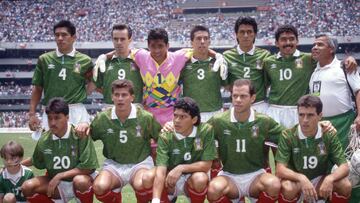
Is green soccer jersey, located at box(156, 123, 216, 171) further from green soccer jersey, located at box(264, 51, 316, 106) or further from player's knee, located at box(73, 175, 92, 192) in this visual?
green soccer jersey, located at box(264, 51, 316, 106)

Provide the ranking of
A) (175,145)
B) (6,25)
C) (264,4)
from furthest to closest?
1. (264,4)
2. (6,25)
3. (175,145)

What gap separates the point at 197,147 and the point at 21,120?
23.3 meters

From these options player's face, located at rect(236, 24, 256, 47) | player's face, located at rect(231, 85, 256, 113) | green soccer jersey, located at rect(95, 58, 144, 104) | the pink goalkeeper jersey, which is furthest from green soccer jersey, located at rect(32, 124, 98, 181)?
player's face, located at rect(236, 24, 256, 47)

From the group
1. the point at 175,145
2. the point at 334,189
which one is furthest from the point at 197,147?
the point at 334,189

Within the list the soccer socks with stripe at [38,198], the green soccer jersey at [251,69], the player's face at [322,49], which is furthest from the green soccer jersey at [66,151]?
the player's face at [322,49]

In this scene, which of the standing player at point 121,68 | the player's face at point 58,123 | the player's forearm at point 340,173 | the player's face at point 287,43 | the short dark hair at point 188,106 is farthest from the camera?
the standing player at point 121,68

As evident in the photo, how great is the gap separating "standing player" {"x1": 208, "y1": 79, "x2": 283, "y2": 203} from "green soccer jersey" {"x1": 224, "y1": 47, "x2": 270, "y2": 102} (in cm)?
71

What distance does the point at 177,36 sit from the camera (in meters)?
35.1

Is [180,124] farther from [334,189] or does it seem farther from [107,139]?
[334,189]

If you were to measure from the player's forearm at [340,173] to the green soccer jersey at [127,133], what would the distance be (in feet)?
5.43

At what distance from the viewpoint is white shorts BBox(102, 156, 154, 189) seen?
15.0 feet

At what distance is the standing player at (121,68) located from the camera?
5.23 meters

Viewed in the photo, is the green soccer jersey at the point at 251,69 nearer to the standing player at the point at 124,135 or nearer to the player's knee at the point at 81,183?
the standing player at the point at 124,135

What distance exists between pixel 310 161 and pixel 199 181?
100cm
